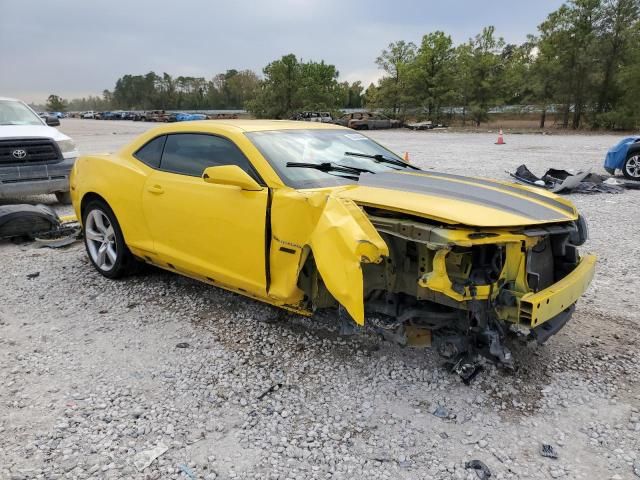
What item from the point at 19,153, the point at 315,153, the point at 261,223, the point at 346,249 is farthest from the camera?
the point at 19,153

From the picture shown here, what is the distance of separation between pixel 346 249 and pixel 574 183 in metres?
7.90

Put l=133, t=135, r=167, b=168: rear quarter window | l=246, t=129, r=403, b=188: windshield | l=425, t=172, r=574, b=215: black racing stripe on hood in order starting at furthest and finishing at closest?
l=133, t=135, r=167, b=168: rear quarter window, l=246, t=129, r=403, b=188: windshield, l=425, t=172, r=574, b=215: black racing stripe on hood

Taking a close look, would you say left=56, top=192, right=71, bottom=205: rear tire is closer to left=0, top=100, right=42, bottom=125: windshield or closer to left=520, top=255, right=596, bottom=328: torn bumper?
left=0, top=100, right=42, bottom=125: windshield

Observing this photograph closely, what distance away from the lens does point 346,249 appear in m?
2.71

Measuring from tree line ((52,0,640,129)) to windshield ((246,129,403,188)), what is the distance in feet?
102

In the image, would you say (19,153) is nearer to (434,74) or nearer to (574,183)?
(574,183)

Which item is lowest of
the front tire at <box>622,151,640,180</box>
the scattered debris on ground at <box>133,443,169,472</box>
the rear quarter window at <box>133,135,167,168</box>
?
the scattered debris on ground at <box>133,443,169,472</box>

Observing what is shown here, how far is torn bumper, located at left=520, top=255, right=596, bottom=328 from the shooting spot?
108 inches

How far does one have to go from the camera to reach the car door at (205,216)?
3.47 meters

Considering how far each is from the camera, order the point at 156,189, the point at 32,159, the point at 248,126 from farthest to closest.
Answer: the point at 32,159, the point at 156,189, the point at 248,126

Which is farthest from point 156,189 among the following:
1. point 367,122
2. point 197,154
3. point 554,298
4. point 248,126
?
point 367,122

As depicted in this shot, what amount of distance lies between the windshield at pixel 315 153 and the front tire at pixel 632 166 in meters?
8.43

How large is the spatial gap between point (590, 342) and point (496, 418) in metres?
1.29

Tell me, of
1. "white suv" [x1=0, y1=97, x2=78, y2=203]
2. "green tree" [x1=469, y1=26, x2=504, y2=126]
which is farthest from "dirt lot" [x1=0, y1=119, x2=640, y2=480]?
"green tree" [x1=469, y1=26, x2=504, y2=126]
